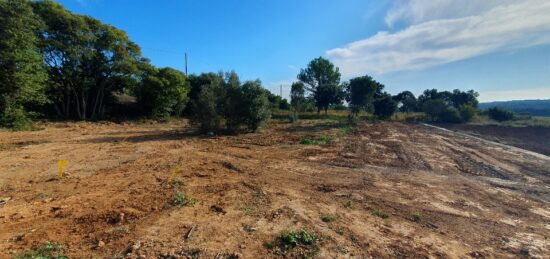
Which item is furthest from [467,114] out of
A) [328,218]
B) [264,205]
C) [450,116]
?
[264,205]

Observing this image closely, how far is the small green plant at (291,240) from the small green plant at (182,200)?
1.90 m

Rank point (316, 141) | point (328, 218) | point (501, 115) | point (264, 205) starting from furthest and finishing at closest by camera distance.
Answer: point (501, 115), point (316, 141), point (264, 205), point (328, 218)

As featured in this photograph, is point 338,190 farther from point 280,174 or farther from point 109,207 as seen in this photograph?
point 109,207

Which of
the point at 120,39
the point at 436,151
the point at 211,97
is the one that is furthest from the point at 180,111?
the point at 436,151

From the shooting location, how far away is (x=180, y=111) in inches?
993

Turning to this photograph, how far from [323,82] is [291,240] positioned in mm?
→ 35001

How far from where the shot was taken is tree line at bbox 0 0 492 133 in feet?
43.9

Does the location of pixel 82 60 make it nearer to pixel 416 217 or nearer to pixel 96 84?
pixel 96 84

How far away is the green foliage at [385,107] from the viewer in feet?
108

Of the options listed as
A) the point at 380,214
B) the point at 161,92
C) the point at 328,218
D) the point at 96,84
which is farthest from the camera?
the point at 161,92

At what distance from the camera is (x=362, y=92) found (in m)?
31.0

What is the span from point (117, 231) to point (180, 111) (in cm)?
2271

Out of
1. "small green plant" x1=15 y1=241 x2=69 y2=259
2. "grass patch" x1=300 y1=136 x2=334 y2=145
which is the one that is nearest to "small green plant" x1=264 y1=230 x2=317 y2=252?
"small green plant" x1=15 y1=241 x2=69 y2=259

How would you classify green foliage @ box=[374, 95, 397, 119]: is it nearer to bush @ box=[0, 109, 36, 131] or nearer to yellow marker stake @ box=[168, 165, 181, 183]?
yellow marker stake @ box=[168, 165, 181, 183]
